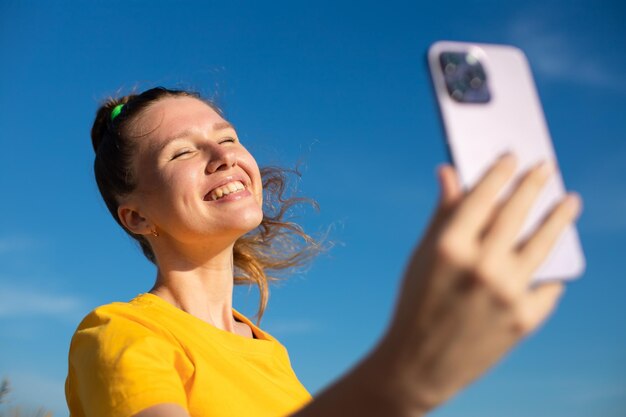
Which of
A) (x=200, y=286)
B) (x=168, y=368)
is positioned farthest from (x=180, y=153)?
(x=168, y=368)

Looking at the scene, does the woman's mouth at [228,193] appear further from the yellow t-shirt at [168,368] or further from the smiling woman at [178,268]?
the yellow t-shirt at [168,368]

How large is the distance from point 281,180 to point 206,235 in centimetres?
147

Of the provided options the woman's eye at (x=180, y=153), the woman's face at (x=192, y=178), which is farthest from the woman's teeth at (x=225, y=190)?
the woman's eye at (x=180, y=153)

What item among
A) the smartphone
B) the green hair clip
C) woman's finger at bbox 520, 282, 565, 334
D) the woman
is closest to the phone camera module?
the smartphone

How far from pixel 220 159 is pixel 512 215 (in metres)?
2.23

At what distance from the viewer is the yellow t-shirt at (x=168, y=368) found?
2004 millimetres

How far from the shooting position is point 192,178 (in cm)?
299

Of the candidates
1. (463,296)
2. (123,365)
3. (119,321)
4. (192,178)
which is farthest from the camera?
(192,178)

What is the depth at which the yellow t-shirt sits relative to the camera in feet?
6.57

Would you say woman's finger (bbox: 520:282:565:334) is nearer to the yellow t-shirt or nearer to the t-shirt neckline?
the yellow t-shirt

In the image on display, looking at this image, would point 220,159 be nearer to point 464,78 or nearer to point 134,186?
point 134,186

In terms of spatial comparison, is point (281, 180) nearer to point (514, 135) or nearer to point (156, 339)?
point (156, 339)

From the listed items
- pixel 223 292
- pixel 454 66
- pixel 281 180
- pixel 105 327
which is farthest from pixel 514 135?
pixel 281 180

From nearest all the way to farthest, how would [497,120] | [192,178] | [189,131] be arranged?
[497,120], [192,178], [189,131]
